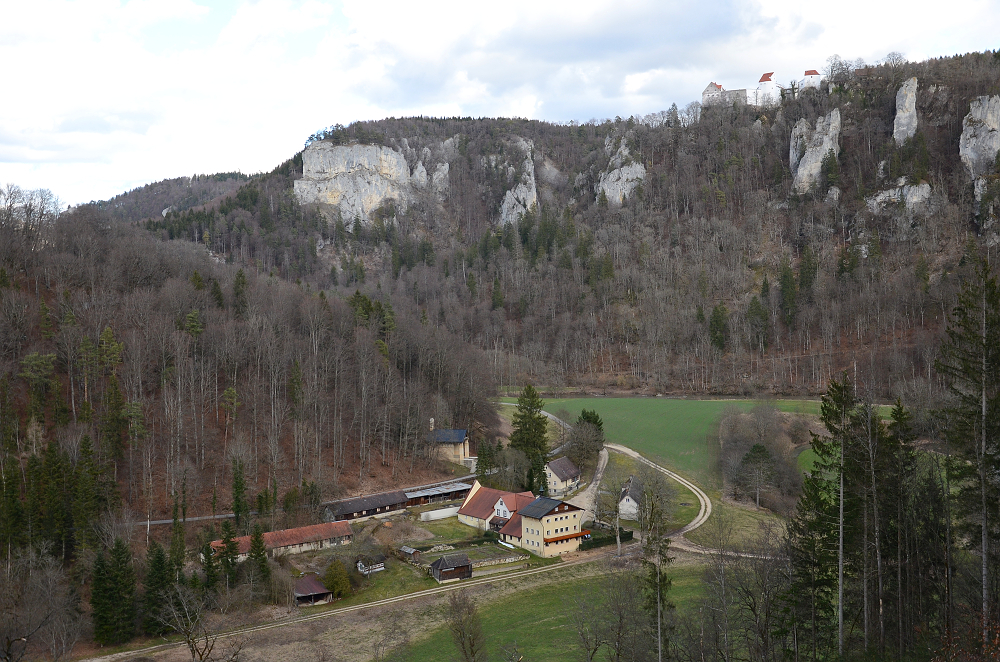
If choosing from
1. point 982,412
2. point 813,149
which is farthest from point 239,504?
point 813,149

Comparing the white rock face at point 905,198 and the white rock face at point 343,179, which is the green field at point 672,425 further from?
the white rock face at point 343,179

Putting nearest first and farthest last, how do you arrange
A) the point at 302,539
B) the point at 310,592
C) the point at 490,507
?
the point at 310,592 < the point at 302,539 < the point at 490,507

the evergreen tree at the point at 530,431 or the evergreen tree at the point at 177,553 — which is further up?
the evergreen tree at the point at 530,431

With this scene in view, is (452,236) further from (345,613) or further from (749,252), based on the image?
(345,613)

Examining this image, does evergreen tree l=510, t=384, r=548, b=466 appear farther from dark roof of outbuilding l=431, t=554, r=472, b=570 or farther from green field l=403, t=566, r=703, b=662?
green field l=403, t=566, r=703, b=662

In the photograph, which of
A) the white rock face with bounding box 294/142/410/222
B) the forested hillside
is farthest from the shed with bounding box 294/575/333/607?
the white rock face with bounding box 294/142/410/222

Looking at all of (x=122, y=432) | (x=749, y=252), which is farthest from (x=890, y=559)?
(x=749, y=252)

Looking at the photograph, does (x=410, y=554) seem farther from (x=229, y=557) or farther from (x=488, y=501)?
(x=229, y=557)

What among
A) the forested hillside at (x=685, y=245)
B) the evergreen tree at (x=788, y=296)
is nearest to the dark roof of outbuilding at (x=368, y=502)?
the forested hillside at (x=685, y=245)
